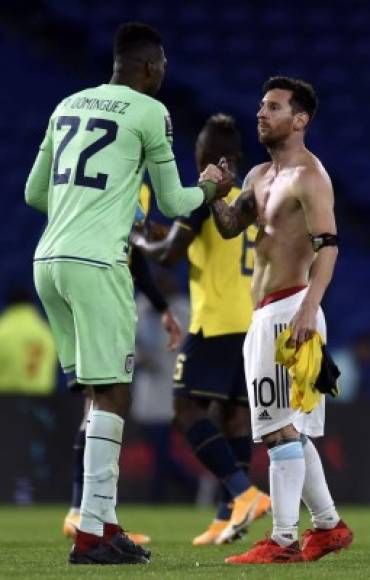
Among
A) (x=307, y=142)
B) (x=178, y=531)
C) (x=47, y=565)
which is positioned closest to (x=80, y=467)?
(x=178, y=531)

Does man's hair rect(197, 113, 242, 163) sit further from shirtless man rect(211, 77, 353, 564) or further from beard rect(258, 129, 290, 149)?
beard rect(258, 129, 290, 149)

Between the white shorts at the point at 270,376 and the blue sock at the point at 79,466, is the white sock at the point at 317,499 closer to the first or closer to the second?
the white shorts at the point at 270,376

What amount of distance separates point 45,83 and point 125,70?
995cm

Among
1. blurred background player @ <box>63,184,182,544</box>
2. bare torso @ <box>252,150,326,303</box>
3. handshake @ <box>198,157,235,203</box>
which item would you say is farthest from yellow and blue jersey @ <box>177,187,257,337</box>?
bare torso @ <box>252,150,326,303</box>

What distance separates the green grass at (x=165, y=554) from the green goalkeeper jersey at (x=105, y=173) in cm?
113

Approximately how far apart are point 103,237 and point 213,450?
2168mm

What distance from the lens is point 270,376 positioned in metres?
5.83

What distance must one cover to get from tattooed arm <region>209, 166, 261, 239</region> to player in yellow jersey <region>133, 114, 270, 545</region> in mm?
1383

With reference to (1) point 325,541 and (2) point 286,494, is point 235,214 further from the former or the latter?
(1) point 325,541

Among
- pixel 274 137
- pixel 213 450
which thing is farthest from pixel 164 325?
pixel 274 137

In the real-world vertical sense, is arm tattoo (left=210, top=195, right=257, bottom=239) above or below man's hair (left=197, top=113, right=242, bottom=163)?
below

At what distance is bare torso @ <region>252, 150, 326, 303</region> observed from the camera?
5.84 m

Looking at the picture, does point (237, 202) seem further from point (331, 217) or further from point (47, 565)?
point (47, 565)

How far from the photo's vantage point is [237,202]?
623cm
